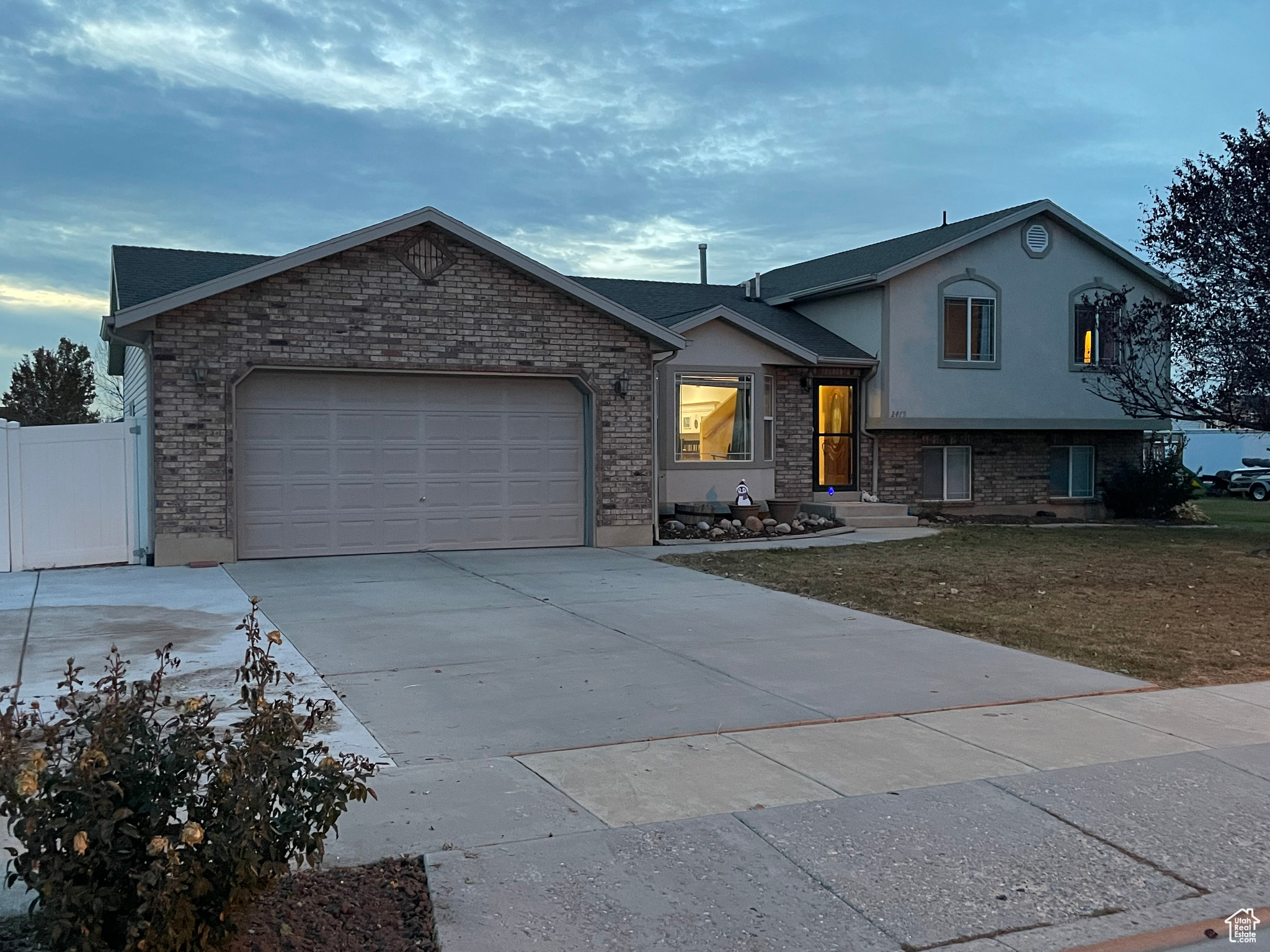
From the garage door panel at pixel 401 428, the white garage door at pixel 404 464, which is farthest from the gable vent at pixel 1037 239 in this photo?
the garage door panel at pixel 401 428

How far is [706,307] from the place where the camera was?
21.3 metres

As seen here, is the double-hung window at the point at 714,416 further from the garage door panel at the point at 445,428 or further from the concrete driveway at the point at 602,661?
the concrete driveway at the point at 602,661

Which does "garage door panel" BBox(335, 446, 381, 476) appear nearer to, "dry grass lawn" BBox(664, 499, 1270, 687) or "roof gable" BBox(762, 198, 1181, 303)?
"dry grass lawn" BBox(664, 499, 1270, 687)

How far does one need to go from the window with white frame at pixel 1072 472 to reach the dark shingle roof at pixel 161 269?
659 inches

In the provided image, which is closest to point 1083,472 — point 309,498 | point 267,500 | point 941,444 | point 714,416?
point 941,444

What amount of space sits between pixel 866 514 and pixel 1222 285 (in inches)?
274

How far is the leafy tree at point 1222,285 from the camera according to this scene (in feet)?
56.7

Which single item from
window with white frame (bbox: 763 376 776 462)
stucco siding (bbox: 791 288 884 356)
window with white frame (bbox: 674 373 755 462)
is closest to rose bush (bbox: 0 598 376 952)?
window with white frame (bbox: 674 373 755 462)

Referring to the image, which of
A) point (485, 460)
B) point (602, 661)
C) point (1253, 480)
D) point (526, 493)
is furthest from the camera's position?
point (1253, 480)

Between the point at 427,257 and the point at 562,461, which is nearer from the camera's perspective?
the point at 427,257

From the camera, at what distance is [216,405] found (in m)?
14.5

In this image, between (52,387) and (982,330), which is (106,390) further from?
(982,330)

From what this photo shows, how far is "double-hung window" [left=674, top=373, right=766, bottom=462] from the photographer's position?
66.9 ft

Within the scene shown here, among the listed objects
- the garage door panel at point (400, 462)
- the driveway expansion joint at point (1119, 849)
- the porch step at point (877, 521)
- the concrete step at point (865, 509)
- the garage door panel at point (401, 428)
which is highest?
the garage door panel at point (401, 428)
